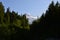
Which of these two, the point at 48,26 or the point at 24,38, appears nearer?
the point at 24,38

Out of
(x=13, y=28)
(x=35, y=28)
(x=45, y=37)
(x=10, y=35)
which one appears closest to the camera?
(x=45, y=37)

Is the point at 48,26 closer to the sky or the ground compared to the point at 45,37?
closer to the sky

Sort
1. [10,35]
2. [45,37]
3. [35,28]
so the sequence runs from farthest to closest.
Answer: [35,28] → [10,35] → [45,37]

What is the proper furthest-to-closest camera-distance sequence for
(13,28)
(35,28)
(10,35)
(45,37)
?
(13,28)
(35,28)
(10,35)
(45,37)

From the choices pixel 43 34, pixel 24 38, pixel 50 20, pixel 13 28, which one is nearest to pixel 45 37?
pixel 43 34

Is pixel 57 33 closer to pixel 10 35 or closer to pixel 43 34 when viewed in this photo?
pixel 43 34

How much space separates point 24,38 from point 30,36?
1235 mm

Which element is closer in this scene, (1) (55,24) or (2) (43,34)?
(2) (43,34)

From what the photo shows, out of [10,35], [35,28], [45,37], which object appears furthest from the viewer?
[35,28]

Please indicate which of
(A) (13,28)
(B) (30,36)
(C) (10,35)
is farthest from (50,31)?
(A) (13,28)

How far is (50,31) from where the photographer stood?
123ft

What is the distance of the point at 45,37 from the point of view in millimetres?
35625

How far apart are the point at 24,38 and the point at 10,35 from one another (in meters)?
3.46

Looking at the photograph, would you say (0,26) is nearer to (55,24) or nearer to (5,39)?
(5,39)
